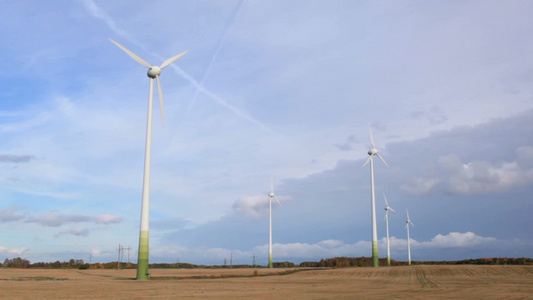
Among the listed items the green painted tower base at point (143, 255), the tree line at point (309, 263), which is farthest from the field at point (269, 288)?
the tree line at point (309, 263)

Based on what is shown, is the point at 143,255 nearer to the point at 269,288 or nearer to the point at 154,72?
the point at 269,288

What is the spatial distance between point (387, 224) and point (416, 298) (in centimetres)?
12038

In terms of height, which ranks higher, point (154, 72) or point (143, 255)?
point (154, 72)

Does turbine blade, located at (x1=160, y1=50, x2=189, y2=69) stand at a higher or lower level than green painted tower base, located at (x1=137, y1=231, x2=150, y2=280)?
higher

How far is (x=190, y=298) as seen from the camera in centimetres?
3009

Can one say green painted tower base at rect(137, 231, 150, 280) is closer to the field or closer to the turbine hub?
the field

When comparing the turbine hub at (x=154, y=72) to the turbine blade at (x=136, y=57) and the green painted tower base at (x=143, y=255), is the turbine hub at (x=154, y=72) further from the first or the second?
the green painted tower base at (x=143, y=255)

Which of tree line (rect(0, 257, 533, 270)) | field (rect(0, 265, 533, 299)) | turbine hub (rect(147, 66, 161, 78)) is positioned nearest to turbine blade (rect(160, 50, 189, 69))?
turbine hub (rect(147, 66, 161, 78))

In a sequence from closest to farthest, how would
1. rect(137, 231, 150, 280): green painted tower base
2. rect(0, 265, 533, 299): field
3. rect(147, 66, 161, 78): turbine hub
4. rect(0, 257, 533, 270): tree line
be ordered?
rect(0, 265, 533, 299): field, rect(137, 231, 150, 280): green painted tower base, rect(147, 66, 161, 78): turbine hub, rect(0, 257, 533, 270): tree line

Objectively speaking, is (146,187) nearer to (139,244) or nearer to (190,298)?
(139,244)

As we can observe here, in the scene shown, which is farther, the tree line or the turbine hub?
the tree line

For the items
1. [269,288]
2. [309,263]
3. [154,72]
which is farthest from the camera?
[309,263]

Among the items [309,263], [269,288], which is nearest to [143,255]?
[269,288]

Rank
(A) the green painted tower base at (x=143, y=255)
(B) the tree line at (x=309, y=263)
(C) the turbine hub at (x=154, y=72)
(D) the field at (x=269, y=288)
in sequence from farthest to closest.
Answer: (B) the tree line at (x=309, y=263), (C) the turbine hub at (x=154, y=72), (A) the green painted tower base at (x=143, y=255), (D) the field at (x=269, y=288)
